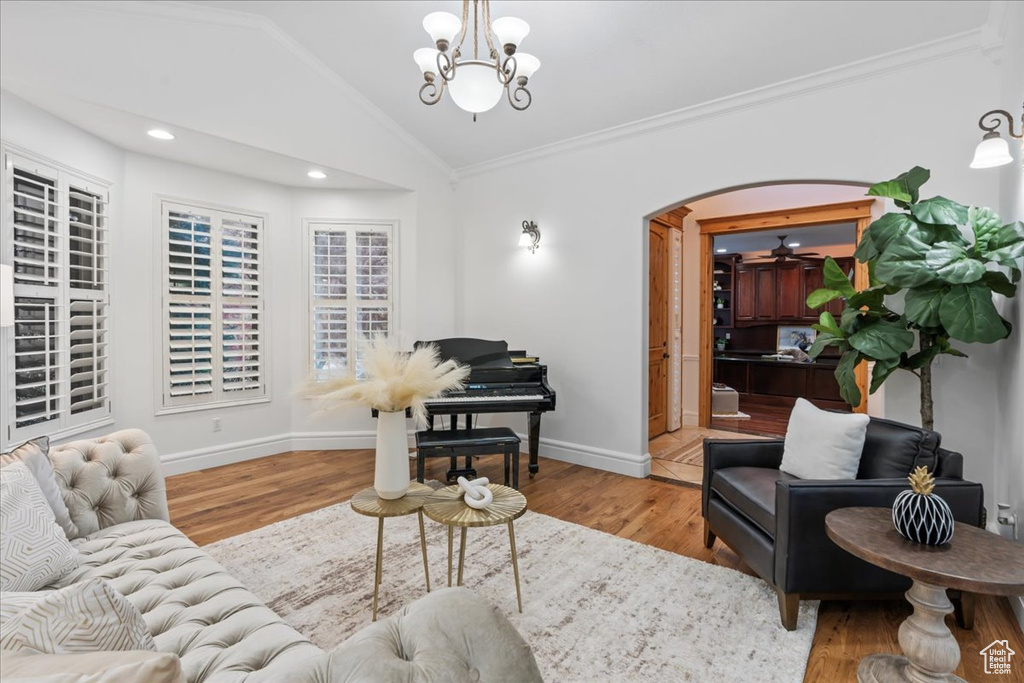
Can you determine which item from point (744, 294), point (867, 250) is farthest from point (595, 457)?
point (744, 294)

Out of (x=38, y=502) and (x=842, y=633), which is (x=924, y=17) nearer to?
(x=842, y=633)

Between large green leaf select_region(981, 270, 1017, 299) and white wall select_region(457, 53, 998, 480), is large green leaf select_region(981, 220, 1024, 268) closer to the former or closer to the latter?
large green leaf select_region(981, 270, 1017, 299)

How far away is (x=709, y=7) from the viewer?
10.1 ft

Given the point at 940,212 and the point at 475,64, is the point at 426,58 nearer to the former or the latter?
the point at 475,64

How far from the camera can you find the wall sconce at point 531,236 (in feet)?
16.4

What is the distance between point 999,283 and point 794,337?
23.2 feet

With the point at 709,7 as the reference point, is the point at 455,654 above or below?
below

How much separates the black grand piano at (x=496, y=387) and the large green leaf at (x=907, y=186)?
259 cm

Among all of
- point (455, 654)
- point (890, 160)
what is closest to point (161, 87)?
point (455, 654)

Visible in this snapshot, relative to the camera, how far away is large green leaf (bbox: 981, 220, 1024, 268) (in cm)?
238

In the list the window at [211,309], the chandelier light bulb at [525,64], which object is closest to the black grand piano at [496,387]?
the window at [211,309]

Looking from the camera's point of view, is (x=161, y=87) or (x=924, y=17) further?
(x=161, y=87)

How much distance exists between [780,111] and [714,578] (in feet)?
10.3

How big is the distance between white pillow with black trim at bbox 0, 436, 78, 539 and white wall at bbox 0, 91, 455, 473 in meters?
1.54
